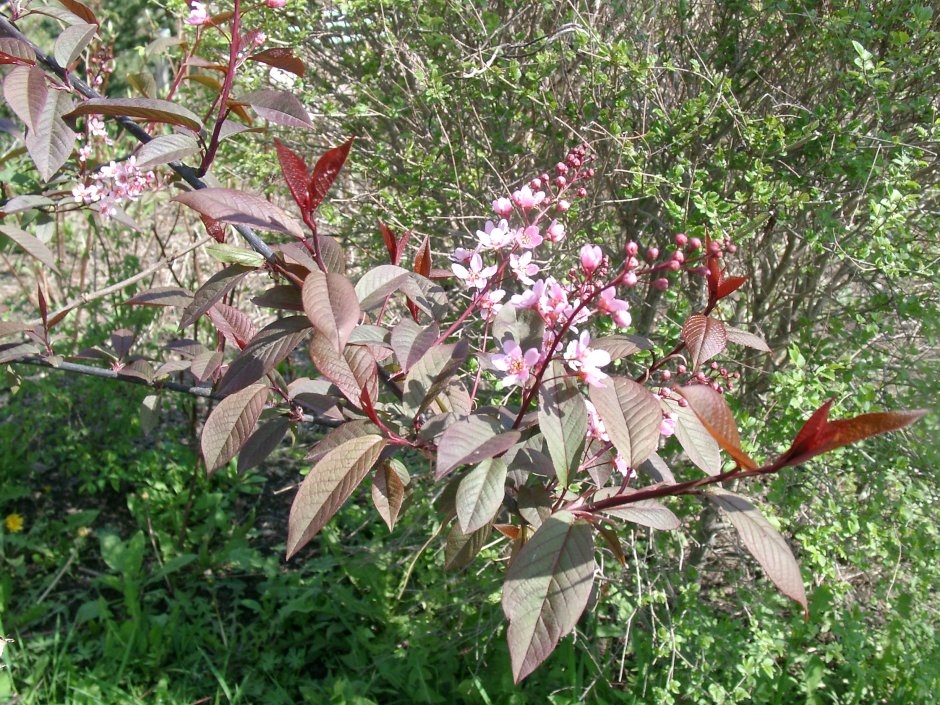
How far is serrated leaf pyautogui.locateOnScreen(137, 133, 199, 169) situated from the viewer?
1.08 m

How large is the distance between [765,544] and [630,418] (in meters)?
0.22

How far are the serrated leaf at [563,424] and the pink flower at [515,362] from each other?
0.10ft

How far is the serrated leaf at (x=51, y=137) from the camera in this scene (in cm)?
110

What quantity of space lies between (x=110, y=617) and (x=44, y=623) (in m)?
0.25

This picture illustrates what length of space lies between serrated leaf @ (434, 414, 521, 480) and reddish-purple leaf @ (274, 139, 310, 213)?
1.10ft

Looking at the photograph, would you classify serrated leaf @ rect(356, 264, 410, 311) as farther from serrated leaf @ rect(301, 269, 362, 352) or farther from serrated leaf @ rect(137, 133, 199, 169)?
serrated leaf @ rect(137, 133, 199, 169)

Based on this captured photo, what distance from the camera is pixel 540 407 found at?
36.8 inches

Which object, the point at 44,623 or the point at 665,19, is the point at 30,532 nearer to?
the point at 44,623

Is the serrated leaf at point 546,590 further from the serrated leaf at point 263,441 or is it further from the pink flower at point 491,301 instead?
the serrated leaf at point 263,441

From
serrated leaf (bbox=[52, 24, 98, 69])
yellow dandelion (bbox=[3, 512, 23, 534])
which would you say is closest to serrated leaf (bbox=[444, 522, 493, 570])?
serrated leaf (bbox=[52, 24, 98, 69])

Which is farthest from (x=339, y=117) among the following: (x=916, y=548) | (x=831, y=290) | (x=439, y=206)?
(x=916, y=548)

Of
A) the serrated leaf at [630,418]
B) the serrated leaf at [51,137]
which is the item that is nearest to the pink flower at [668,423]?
the serrated leaf at [630,418]

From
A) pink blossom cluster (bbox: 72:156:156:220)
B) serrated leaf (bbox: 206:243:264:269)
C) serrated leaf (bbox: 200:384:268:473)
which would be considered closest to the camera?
serrated leaf (bbox: 206:243:264:269)

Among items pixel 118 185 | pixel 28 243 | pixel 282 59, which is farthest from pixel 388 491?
pixel 28 243
